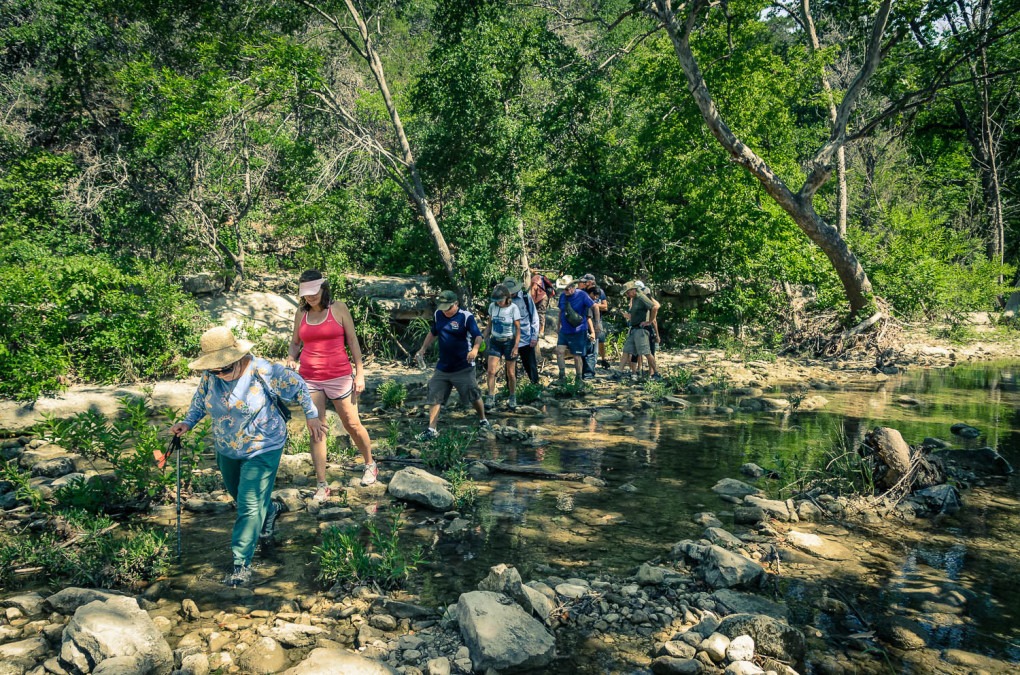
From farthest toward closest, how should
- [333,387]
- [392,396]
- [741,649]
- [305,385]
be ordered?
1. [392,396]
2. [333,387]
3. [305,385]
4. [741,649]

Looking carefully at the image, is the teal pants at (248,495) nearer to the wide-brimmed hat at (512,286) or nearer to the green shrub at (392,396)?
the wide-brimmed hat at (512,286)

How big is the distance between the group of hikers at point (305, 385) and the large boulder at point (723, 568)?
10.4 ft

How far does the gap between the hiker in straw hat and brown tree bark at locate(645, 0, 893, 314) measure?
1198cm

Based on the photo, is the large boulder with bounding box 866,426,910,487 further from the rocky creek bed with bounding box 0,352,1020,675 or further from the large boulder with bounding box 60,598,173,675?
the large boulder with bounding box 60,598,173,675

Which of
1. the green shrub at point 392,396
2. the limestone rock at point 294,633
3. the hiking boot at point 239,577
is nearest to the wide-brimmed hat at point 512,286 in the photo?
the green shrub at point 392,396

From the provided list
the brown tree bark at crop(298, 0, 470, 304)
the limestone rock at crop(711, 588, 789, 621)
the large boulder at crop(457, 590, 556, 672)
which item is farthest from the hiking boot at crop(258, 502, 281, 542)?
the brown tree bark at crop(298, 0, 470, 304)

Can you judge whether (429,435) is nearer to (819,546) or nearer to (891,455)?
(819,546)

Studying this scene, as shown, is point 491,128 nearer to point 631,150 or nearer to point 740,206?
point 631,150

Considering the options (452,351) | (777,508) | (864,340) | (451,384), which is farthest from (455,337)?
(864,340)

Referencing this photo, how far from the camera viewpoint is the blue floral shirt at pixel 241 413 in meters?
4.73

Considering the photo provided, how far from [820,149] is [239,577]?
48.1 ft

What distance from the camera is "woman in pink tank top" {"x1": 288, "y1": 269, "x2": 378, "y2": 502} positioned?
642 centimetres

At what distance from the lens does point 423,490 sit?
633cm

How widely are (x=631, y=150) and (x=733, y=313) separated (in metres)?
5.06
